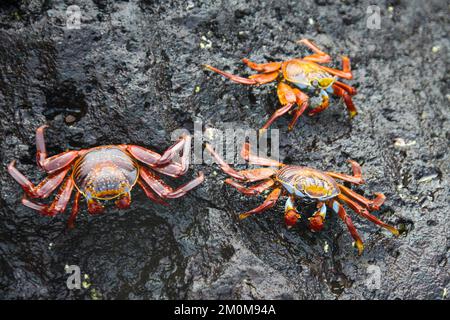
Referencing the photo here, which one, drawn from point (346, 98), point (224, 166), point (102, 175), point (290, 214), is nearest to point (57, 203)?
point (102, 175)

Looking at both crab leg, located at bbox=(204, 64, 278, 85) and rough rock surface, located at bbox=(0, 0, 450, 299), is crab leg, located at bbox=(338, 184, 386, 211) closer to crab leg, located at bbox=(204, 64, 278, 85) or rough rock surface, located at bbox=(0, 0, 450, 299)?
rough rock surface, located at bbox=(0, 0, 450, 299)

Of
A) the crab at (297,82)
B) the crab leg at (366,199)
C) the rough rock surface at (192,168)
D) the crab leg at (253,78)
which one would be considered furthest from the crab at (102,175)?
the crab leg at (366,199)

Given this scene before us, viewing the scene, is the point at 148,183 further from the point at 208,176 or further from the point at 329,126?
the point at 329,126

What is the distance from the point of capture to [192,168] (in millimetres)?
3918

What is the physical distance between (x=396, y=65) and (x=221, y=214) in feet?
7.06

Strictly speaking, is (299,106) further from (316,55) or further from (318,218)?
(318,218)

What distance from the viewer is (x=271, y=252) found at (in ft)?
12.4

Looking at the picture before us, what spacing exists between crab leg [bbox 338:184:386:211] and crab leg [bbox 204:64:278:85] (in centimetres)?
97

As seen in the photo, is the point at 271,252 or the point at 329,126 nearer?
the point at 271,252

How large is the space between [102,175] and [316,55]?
6.66ft

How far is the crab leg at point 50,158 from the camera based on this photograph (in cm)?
361

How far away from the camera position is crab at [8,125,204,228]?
3541 mm

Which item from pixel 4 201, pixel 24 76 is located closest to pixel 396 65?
pixel 24 76
